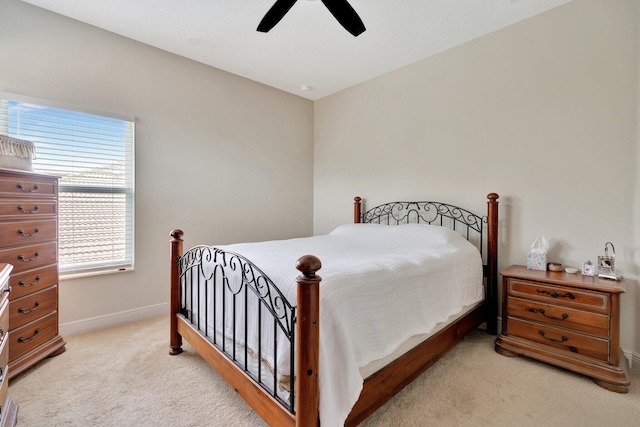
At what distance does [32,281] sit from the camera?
6.47 feet

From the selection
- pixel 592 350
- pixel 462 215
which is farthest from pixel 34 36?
pixel 592 350

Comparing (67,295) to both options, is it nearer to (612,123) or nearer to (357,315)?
(357,315)

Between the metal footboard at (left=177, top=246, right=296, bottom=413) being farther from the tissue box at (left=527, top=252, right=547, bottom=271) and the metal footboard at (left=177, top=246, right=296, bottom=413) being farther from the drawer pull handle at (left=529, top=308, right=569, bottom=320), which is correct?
the tissue box at (left=527, top=252, right=547, bottom=271)

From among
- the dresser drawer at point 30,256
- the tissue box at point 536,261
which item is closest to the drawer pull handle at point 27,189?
the dresser drawer at point 30,256

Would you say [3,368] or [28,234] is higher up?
[28,234]

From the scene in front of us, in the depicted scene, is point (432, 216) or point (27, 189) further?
point (432, 216)

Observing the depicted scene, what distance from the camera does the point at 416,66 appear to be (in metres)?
3.27

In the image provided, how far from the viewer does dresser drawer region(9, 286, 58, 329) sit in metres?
1.85

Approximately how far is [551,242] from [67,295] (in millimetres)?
4097

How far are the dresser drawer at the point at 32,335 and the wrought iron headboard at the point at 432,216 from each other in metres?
3.05

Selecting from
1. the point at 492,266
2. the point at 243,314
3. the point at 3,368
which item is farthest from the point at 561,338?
the point at 3,368

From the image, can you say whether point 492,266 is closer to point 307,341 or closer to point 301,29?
point 307,341

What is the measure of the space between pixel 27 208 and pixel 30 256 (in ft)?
1.05

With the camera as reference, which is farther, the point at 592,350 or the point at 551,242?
the point at 551,242
